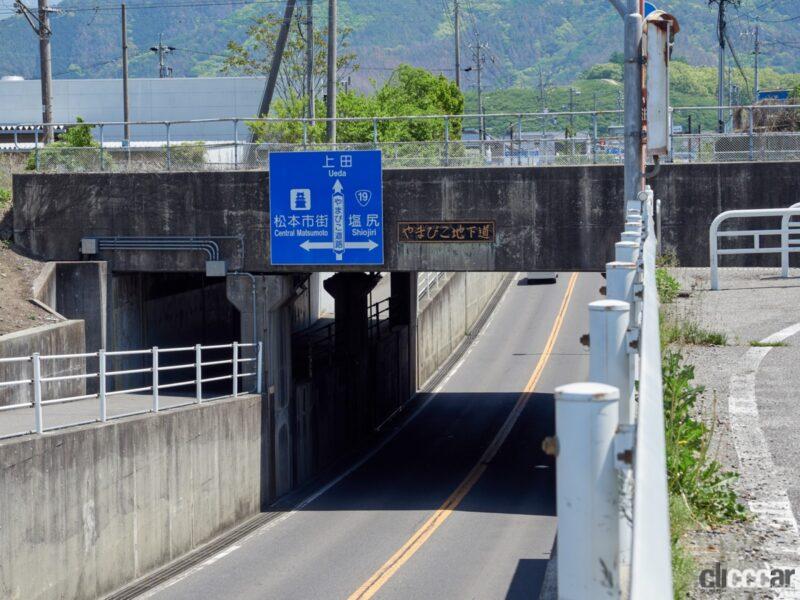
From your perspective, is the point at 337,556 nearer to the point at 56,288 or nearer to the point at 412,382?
the point at 56,288

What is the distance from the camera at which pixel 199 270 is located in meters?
29.8

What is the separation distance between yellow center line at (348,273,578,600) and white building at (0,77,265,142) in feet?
127

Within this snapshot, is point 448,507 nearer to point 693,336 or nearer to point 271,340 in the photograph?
point 271,340

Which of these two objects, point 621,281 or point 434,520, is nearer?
point 621,281

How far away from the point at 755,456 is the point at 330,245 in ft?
67.3

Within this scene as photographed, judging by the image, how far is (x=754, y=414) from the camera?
33.8 feet

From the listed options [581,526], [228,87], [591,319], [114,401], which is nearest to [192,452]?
[114,401]

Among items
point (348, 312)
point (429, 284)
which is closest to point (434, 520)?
point (348, 312)

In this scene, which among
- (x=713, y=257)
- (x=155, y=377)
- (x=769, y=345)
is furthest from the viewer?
(x=155, y=377)

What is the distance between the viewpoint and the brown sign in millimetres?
28000

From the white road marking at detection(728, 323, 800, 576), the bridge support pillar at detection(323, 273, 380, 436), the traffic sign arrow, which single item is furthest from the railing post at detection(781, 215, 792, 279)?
the bridge support pillar at detection(323, 273, 380, 436)

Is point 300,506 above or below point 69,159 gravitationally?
below

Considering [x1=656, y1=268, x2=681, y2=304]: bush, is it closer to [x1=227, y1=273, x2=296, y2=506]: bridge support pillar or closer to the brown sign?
the brown sign

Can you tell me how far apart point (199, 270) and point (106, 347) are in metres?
3.30
